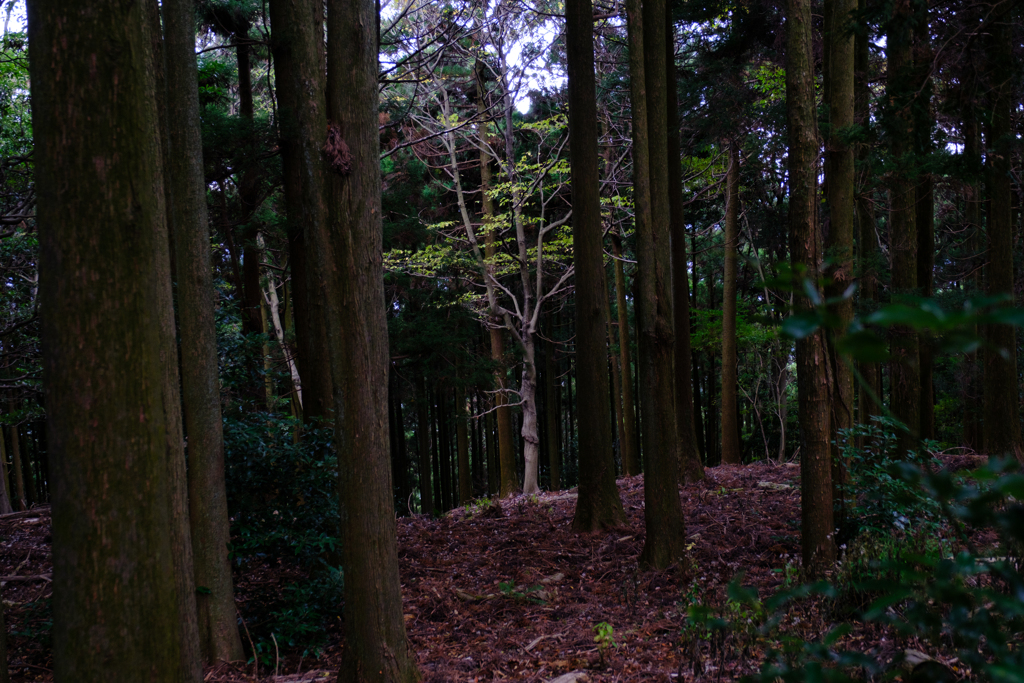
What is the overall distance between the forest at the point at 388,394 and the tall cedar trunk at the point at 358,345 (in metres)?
0.02

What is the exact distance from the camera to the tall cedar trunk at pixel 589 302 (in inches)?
285

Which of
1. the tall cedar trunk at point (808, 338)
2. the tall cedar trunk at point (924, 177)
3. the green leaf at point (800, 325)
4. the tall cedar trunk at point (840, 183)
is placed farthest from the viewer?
the tall cedar trunk at point (924, 177)

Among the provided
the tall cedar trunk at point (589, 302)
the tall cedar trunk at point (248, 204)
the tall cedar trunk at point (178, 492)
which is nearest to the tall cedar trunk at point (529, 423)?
the tall cedar trunk at point (248, 204)

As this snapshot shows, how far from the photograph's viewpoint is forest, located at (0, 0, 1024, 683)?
7.66ft

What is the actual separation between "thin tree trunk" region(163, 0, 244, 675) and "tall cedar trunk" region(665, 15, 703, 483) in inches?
245

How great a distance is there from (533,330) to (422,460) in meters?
5.81

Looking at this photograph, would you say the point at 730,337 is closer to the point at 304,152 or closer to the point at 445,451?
the point at 304,152

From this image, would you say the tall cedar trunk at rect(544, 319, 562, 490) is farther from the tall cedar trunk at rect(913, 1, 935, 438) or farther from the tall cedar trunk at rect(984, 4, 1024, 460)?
the tall cedar trunk at rect(984, 4, 1024, 460)

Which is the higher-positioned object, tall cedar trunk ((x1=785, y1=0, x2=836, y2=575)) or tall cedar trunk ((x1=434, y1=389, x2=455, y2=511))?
tall cedar trunk ((x1=785, y1=0, x2=836, y2=575))

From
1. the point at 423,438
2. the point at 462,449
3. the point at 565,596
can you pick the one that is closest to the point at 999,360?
the point at 565,596

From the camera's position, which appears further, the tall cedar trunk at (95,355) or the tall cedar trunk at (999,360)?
the tall cedar trunk at (999,360)

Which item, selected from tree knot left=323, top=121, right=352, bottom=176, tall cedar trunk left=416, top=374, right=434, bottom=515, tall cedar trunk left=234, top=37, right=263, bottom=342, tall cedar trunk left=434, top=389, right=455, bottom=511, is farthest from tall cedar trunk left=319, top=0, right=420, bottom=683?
tall cedar trunk left=434, top=389, right=455, bottom=511

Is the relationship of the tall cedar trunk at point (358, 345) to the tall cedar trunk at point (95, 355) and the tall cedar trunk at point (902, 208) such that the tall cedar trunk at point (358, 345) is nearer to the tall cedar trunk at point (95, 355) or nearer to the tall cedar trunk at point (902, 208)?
the tall cedar trunk at point (95, 355)

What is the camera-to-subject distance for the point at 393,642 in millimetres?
3859
